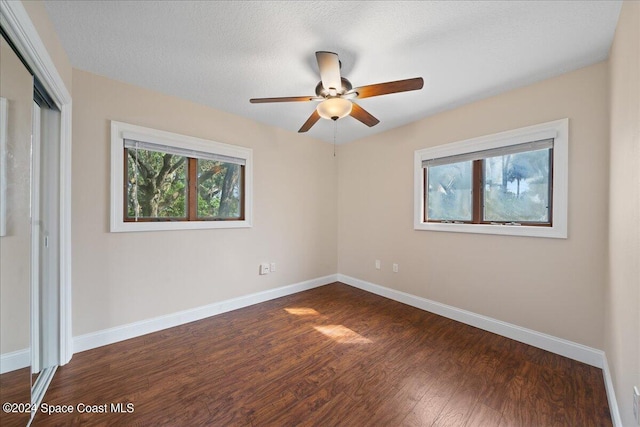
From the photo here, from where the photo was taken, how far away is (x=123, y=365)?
186 cm

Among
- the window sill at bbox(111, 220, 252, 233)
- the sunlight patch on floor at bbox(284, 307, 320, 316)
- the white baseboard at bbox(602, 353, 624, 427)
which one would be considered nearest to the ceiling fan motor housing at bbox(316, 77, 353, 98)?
the window sill at bbox(111, 220, 252, 233)

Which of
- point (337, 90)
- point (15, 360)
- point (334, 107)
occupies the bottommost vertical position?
point (15, 360)

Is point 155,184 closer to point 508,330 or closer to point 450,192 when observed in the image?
point 450,192

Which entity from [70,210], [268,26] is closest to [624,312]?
[268,26]

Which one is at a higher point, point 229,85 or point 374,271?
point 229,85

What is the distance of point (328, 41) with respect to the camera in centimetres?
168

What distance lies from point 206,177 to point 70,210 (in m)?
1.19

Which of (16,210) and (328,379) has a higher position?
(16,210)

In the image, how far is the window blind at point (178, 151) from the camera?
2280 mm

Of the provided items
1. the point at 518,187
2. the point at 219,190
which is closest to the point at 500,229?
the point at 518,187

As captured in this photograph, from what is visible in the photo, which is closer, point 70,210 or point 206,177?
point 70,210

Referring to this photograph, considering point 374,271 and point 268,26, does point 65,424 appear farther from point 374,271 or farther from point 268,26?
point 374,271

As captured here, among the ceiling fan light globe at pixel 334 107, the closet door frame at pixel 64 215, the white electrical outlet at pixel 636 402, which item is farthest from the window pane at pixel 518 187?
the closet door frame at pixel 64 215

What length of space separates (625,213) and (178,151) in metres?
3.43
